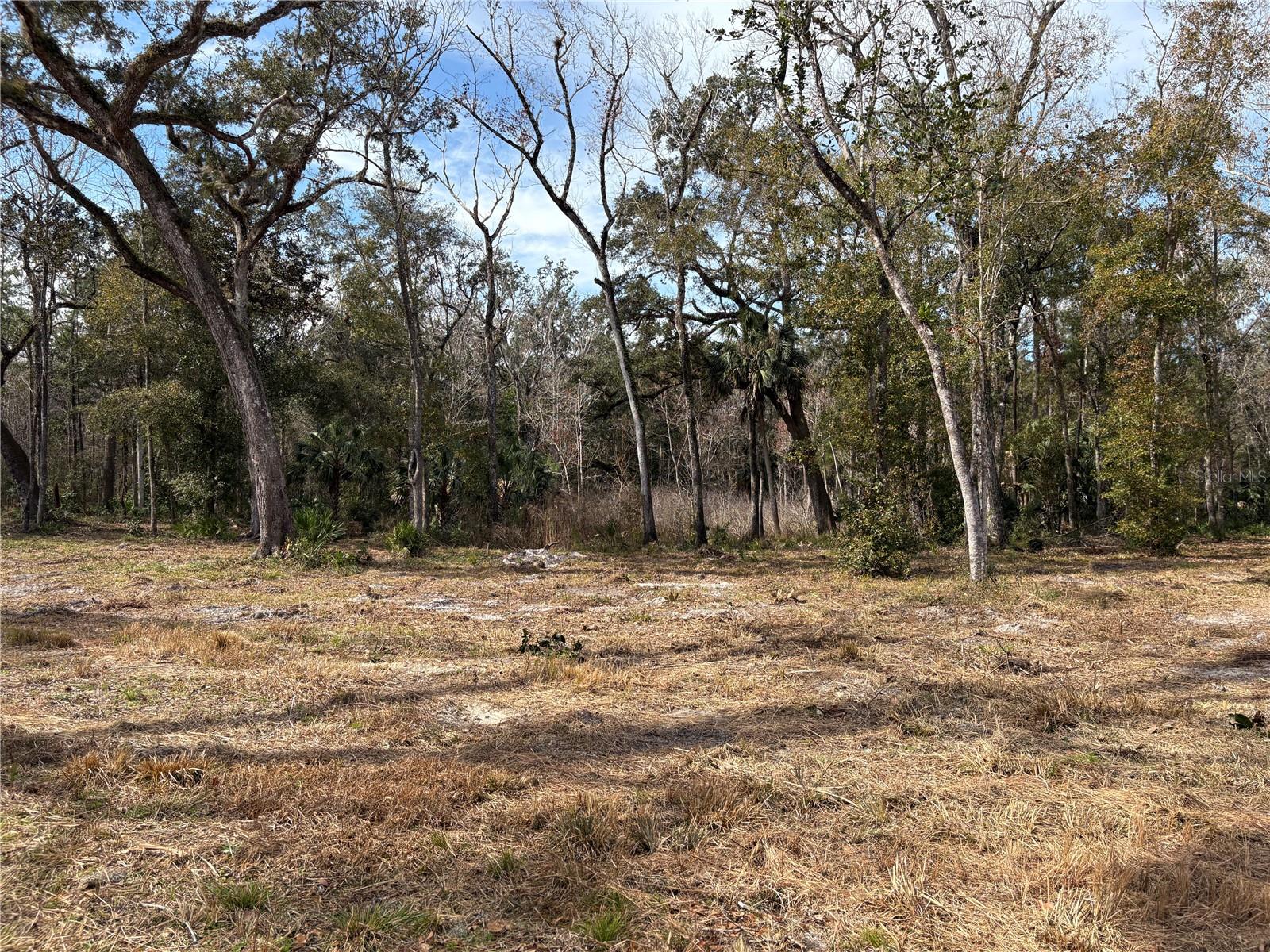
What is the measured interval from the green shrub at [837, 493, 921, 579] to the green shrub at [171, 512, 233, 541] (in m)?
15.2

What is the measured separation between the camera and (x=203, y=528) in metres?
18.7

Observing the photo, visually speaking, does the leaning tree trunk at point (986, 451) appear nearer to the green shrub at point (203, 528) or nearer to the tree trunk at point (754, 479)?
the tree trunk at point (754, 479)

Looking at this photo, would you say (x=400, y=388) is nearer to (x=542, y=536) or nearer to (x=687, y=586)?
(x=542, y=536)

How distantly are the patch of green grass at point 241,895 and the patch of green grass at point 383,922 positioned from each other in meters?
0.29

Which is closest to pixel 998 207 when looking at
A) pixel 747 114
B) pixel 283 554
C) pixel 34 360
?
pixel 747 114

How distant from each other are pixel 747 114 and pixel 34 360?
22881 millimetres

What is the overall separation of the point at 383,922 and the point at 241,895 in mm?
534

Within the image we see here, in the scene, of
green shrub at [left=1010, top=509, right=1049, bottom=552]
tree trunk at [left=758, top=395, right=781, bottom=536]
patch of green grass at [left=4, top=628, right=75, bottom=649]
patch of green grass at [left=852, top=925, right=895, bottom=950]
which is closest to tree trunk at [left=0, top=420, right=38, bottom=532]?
patch of green grass at [left=4, top=628, right=75, bottom=649]

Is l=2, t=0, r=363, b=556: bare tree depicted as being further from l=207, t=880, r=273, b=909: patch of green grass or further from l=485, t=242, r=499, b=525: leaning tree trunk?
l=207, t=880, r=273, b=909: patch of green grass

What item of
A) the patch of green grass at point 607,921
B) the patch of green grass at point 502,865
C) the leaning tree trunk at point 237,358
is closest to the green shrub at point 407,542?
the leaning tree trunk at point 237,358

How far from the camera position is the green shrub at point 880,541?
39.3 ft

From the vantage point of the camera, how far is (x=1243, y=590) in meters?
10.0

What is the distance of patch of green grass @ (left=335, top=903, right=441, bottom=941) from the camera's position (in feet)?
7.95

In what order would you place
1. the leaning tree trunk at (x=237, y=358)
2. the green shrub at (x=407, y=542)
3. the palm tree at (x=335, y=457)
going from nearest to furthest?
the leaning tree trunk at (x=237, y=358) < the green shrub at (x=407, y=542) < the palm tree at (x=335, y=457)
